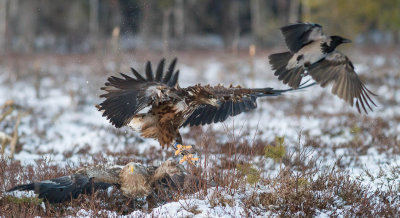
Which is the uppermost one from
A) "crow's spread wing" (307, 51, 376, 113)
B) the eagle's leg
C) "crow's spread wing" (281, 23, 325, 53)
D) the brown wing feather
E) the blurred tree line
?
the blurred tree line

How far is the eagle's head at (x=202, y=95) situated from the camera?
4668 millimetres

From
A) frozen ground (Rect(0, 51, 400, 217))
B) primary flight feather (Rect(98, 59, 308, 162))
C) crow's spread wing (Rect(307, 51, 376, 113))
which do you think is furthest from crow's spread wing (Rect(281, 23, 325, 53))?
frozen ground (Rect(0, 51, 400, 217))

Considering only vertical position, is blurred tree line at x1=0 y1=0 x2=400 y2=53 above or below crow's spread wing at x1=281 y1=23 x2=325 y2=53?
A: above

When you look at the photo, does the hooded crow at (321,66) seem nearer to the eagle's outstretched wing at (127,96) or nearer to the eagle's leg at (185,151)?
the eagle's leg at (185,151)

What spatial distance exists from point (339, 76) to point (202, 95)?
5.93ft

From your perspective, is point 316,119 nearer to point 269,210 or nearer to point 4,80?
point 269,210

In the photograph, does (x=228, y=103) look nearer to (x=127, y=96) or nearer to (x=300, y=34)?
(x=300, y=34)

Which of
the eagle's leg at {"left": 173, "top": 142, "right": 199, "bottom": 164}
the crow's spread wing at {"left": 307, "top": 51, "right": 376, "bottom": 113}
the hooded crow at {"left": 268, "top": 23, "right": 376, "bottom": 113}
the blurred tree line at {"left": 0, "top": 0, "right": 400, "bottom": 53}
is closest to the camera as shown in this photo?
the eagle's leg at {"left": 173, "top": 142, "right": 199, "bottom": 164}

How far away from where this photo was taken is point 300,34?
16.4ft

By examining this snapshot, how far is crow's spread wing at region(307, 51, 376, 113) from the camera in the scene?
17.5 ft

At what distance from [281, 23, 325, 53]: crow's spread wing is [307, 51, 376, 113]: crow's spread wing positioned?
1.45 ft

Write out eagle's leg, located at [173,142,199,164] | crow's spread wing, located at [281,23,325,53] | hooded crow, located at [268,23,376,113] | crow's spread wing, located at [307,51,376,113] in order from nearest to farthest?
1. eagle's leg, located at [173,142,199,164]
2. crow's spread wing, located at [281,23,325,53]
3. hooded crow, located at [268,23,376,113]
4. crow's spread wing, located at [307,51,376,113]

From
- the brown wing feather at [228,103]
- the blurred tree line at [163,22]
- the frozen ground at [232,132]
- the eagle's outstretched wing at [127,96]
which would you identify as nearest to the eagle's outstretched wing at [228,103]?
the brown wing feather at [228,103]

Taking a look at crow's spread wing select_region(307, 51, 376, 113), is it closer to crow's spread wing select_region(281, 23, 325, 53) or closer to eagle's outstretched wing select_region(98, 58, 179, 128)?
crow's spread wing select_region(281, 23, 325, 53)
